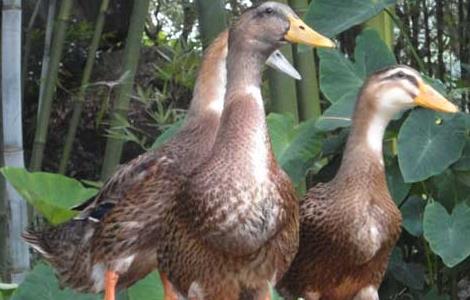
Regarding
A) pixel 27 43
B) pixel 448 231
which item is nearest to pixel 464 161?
pixel 448 231

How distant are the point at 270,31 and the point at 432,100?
2.13 feet

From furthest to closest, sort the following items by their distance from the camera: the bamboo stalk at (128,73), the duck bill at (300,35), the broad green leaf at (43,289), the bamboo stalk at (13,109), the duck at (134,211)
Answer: the bamboo stalk at (128,73) < the bamboo stalk at (13,109) < the broad green leaf at (43,289) < the duck at (134,211) < the duck bill at (300,35)

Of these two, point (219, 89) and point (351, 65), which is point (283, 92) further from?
point (219, 89)

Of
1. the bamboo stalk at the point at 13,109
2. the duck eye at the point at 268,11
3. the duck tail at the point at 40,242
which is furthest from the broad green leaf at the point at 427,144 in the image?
the bamboo stalk at the point at 13,109

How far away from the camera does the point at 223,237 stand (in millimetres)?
2887

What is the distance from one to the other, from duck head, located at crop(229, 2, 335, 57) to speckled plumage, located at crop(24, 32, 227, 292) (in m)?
0.39

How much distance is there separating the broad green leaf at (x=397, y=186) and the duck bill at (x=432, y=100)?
1.55 ft

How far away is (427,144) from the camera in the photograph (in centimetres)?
377

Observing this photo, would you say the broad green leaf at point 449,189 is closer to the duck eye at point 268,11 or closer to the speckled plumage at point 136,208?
the speckled plumage at point 136,208

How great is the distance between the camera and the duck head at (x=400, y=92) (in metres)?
3.45

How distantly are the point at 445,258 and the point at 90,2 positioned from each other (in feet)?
9.51

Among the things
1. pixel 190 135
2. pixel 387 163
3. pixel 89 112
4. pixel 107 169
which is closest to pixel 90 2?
pixel 89 112

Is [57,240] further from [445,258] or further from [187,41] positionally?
[187,41]

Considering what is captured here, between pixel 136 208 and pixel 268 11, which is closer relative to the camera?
pixel 268 11
